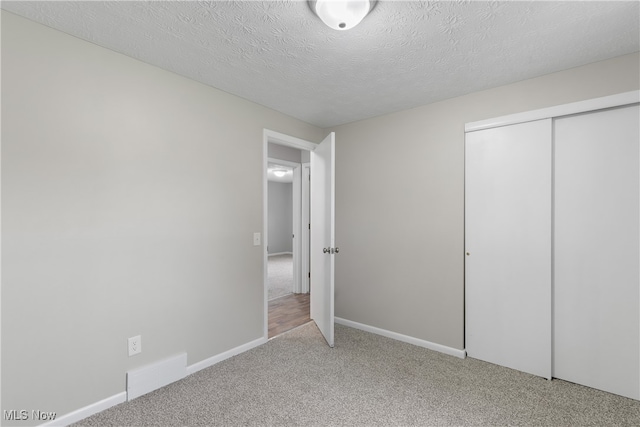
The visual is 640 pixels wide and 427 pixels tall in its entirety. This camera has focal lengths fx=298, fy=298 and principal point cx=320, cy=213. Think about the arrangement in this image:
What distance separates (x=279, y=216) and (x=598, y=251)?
8.26 m

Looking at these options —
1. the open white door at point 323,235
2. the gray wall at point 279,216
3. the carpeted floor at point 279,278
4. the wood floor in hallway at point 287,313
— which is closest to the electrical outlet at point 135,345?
the wood floor in hallway at point 287,313

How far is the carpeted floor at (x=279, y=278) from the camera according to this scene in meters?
4.98

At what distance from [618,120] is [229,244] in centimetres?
312

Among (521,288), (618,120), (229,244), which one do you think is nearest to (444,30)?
(618,120)

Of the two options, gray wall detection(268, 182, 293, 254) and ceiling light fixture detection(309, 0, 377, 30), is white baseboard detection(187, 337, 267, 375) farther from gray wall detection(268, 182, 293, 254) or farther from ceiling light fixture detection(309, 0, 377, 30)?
gray wall detection(268, 182, 293, 254)

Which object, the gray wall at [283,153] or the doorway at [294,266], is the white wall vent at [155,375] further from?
the gray wall at [283,153]

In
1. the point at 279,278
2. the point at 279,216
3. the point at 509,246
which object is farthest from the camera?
the point at 279,216

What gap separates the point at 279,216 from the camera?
971 centimetres

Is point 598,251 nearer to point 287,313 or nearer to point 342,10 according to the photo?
point 342,10

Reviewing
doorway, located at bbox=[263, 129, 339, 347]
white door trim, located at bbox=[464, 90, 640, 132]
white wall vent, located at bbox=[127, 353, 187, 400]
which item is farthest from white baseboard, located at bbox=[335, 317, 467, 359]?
white door trim, located at bbox=[464, 90, 640, 132]

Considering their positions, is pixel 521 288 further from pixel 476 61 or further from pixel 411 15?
pixel 411 15

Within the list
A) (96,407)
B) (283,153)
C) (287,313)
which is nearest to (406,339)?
(287,313)

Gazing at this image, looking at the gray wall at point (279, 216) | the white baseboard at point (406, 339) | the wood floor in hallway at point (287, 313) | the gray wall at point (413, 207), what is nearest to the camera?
the gray wall at point (413, 207)

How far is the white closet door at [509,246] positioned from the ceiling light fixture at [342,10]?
5.48ft
